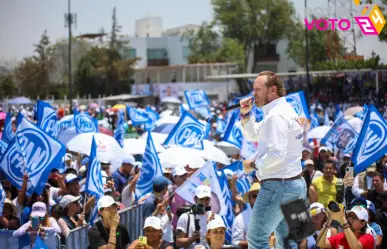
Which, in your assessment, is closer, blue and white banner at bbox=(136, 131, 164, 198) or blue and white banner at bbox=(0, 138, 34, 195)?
blue and white banner at bbox=(0, 138, 34, 195)

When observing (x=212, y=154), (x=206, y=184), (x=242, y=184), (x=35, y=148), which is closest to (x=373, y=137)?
(x=242, y=184)

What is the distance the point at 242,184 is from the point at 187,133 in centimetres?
392

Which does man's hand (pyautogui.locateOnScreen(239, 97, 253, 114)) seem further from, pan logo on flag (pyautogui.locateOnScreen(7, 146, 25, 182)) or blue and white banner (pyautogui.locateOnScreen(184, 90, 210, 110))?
blue and white banner (pyautogui.locateOnScreen(184, 90, 210, 110))

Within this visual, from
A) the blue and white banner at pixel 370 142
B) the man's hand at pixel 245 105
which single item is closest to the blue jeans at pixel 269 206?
the man's hand at pixel 245 105

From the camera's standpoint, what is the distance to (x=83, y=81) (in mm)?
83938

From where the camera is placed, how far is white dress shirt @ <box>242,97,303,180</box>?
558 cm

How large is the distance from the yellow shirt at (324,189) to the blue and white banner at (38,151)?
381 centimetres

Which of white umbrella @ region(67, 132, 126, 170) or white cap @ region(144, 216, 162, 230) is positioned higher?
white umbrella @ region(67, 132, 126, 170)

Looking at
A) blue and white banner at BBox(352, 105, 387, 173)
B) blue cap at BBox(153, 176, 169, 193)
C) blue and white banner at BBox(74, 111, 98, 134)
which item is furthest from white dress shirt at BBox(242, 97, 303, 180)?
blue and white banner at BBox(74, 111, 98, 134)

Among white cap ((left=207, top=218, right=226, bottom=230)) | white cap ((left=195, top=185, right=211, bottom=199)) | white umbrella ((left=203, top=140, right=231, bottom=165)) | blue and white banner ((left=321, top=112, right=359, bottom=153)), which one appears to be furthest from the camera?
blue and white banner ((left=321, top=112, right=359, bottom=153))

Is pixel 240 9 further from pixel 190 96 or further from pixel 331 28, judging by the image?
pixel 190 96

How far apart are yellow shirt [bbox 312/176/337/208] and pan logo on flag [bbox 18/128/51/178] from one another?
4.01m

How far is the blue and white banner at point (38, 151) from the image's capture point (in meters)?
10.9

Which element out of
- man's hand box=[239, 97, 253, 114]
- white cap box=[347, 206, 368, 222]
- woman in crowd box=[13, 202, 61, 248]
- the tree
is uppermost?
the tree
